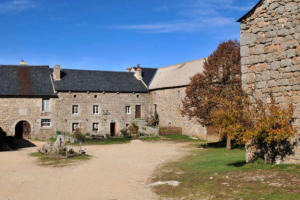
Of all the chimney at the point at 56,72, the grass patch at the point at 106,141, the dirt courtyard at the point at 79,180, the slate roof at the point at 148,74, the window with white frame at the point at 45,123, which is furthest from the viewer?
the slate roof at the point at 148,74

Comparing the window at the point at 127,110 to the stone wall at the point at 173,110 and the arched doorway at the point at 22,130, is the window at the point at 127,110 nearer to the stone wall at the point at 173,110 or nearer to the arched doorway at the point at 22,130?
the stone wall at the point at 173,110

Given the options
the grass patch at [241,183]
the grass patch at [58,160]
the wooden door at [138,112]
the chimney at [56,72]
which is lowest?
the grass patch at [58,160]

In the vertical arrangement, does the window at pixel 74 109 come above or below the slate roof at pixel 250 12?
below

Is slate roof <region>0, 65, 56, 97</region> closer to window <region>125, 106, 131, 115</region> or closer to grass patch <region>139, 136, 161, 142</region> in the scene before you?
window <region>125, 106, 131, 115</region>

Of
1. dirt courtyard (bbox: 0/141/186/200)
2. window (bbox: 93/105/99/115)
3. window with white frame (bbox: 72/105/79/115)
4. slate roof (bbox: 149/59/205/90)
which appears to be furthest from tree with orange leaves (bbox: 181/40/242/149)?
window with white frame (bbox: 72/105/79/115)

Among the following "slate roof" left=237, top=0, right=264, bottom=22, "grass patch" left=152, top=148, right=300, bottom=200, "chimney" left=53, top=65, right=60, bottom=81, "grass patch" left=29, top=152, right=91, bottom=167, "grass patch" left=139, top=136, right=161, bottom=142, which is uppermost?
"chimney" left=53, top=65, right=60, bottom=81

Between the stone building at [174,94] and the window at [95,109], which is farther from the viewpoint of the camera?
the window at [95,109]

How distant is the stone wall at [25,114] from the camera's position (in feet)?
94.0

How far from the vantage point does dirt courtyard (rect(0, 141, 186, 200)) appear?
8.65 metres

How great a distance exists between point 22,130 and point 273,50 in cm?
2693

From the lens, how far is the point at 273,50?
10008 mm

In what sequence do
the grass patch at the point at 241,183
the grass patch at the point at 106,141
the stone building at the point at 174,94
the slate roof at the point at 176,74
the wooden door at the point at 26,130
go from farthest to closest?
the slate roof at the point at 176,74
the stone building at the point at 174,94
the wooden door at the point at 26,130
the grass patch at the point at 106,141
the grass patch at the point at 241,183

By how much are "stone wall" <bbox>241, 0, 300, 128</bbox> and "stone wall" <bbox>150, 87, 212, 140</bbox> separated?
1763 cm

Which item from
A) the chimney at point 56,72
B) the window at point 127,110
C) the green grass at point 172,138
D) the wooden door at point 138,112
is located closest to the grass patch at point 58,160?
the green grass at point 172,138
